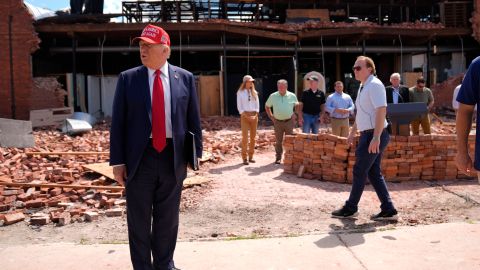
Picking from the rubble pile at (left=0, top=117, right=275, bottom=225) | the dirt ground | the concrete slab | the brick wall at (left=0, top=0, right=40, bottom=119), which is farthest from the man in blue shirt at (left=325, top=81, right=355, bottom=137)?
the brick wall at (left=0, top=0, right=40, bottom=119)

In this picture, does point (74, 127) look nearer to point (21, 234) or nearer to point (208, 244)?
point (21, 234)

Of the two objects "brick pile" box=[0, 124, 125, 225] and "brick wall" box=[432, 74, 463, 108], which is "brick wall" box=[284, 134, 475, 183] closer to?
"brick pile" box=[0, 124, 125, 225]

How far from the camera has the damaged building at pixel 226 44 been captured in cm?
1636

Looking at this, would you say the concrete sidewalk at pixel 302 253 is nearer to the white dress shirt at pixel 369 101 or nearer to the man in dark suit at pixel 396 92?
the white dress shirt at pixel 369 101

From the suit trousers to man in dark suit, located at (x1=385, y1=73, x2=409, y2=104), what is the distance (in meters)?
6.26

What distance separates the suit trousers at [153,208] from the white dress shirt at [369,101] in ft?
8.09

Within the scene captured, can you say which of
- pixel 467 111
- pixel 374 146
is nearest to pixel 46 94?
pixel 374 146

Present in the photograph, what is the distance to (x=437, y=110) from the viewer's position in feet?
61.6

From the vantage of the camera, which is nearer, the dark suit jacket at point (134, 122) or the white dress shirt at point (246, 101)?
the dark suit jacket at point (134, 122)

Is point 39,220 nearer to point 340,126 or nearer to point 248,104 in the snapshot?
point 248,104

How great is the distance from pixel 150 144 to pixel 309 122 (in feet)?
20.9

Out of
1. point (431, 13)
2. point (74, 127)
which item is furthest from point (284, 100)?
A: point (431, 13)

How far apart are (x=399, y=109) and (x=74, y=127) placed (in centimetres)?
1025

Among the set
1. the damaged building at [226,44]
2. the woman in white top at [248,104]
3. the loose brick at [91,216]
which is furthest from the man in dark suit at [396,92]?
the damaged building at [226,44]
